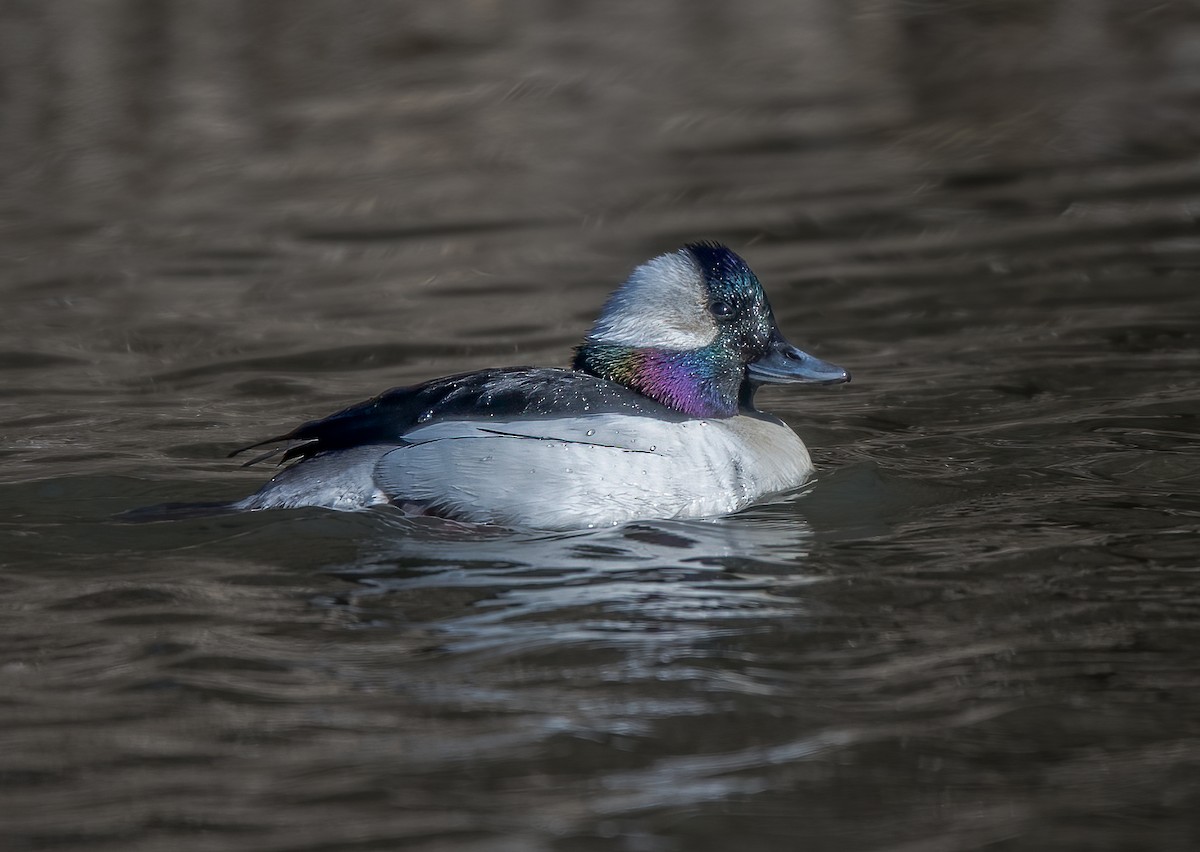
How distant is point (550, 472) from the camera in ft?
21.5

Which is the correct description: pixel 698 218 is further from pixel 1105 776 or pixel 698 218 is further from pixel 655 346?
pixel 1105 776

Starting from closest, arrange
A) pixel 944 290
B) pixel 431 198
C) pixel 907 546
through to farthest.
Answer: pixel 907 546 → pixel 944 290 → pixel 431 198

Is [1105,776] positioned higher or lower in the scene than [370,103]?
lower

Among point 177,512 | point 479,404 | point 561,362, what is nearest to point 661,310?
point 479,404

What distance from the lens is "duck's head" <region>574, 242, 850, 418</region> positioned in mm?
7051

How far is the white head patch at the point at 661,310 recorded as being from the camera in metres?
7.05

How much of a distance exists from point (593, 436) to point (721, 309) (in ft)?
3.08

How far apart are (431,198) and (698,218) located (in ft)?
7.02

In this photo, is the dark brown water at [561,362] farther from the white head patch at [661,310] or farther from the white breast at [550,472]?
the white head patch at [661,310]

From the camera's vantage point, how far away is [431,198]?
1289cm

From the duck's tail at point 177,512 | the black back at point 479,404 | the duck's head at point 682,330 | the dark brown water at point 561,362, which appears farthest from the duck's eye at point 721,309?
the duck's tail at point 177,512

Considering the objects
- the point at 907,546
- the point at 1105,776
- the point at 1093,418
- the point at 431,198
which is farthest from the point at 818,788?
the point at 431,198

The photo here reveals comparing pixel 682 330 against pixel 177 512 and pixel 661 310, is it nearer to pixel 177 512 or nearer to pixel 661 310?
pixel 661 310

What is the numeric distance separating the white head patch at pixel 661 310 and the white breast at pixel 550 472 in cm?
47
